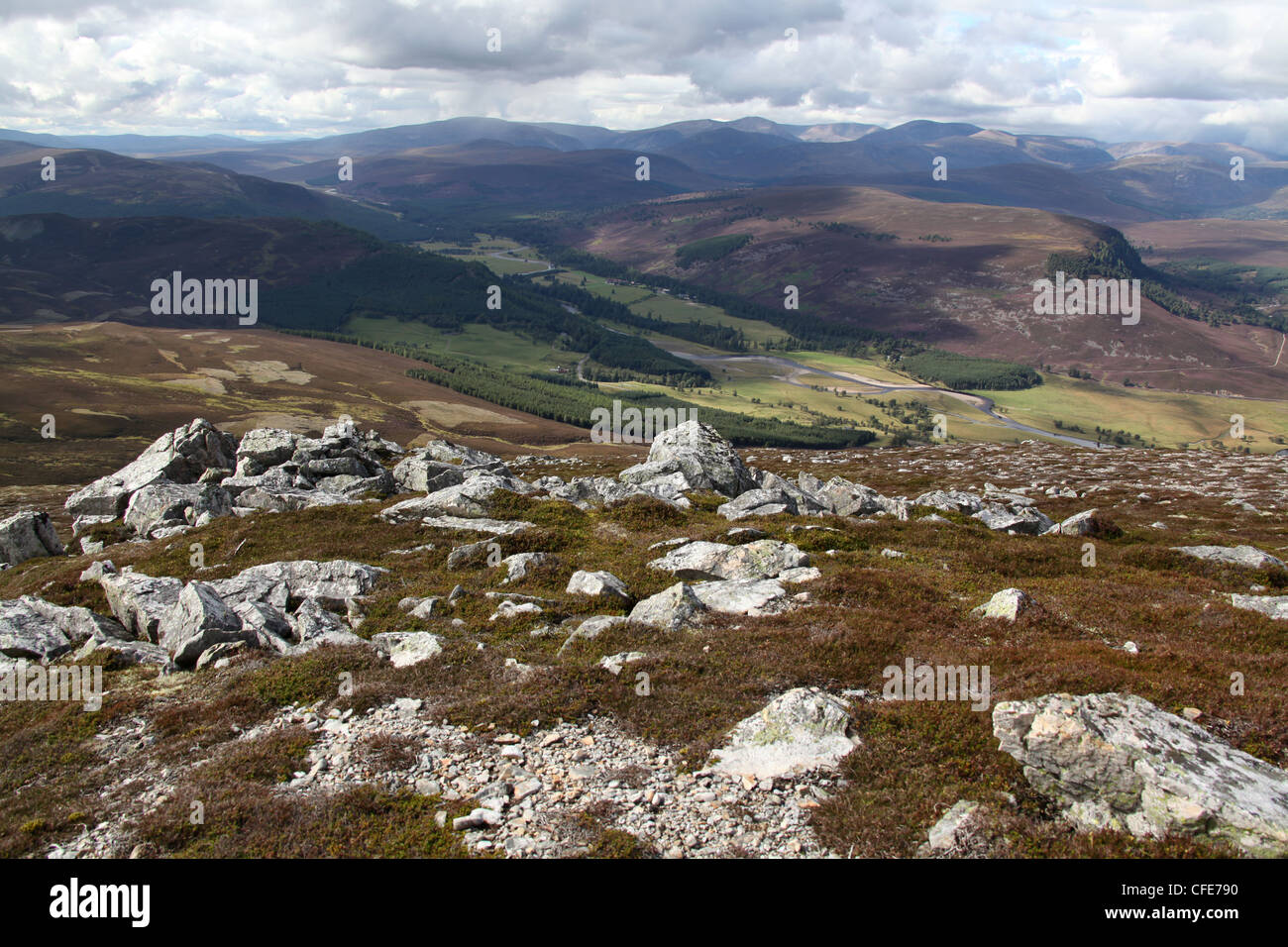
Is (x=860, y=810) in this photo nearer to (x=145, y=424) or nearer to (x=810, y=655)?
(x=810, y=655)

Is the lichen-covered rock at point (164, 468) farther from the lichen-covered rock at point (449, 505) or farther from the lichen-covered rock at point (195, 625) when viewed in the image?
the lichen-covered rock at point (195, 625)

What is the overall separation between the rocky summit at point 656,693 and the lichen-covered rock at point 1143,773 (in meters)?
0.05

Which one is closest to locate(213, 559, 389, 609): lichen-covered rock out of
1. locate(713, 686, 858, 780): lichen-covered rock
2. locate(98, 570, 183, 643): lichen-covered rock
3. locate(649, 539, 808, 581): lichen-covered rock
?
locate(98, 570, 183, 643): lichen-covered rock

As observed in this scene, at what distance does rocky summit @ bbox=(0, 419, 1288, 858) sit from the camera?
527 inches

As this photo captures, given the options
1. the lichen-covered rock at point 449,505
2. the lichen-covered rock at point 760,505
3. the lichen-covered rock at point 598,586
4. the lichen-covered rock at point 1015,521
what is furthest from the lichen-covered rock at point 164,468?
the lichen-covered rock at point 1015,521

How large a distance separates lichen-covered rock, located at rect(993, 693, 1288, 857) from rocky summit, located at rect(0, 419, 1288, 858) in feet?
0.18

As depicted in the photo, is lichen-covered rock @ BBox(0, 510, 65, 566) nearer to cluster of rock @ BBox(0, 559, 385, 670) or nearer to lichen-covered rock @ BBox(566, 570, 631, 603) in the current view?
cluster of rock @ BBox(0, 559, 385, 670)

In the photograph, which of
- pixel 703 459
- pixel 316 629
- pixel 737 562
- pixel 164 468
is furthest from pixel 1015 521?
pixel 164 468

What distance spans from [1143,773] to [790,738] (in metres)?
6.76

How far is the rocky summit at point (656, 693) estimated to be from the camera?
13.4 m
